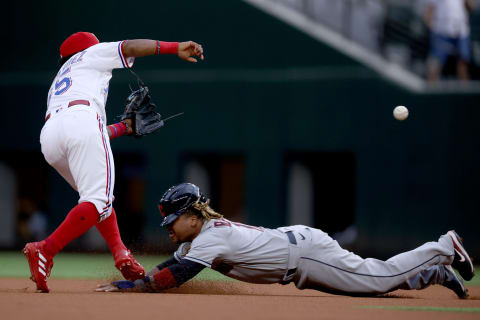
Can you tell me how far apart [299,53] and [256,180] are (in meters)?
2.25

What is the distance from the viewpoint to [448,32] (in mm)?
12711

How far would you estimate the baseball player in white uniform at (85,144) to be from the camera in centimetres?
577

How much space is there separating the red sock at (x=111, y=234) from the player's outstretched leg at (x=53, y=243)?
1.06 ft

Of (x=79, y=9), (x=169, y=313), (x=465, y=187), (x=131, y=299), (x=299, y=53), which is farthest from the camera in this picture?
(x=79, y=9)

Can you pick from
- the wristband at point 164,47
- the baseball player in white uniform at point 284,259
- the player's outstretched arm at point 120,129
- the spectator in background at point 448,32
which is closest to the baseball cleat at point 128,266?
the baseball player in white uniform at point 284,259

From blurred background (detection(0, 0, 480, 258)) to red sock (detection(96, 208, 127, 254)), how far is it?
7.10 metres

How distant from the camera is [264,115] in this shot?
552 inches

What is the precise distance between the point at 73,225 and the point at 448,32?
27.9ft

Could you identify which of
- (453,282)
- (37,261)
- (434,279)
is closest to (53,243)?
(37,261)

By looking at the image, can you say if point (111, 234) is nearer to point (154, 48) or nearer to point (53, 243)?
point (53, 243)

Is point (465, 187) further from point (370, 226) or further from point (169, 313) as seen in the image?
point (169, 313)

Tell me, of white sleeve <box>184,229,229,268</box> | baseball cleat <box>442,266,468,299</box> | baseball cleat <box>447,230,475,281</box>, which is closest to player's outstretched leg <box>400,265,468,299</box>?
baseball cleat <box>442,266,468,299</box>

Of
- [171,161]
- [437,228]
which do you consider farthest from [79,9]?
[437,228]

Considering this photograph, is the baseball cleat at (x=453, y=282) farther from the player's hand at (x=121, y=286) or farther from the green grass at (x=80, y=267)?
the player's hand at (x=121, y=286)
